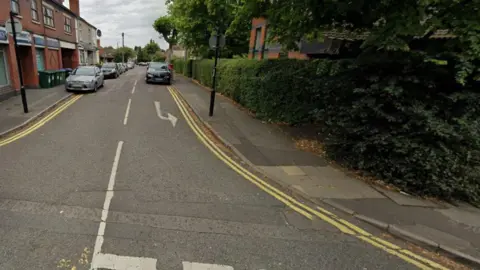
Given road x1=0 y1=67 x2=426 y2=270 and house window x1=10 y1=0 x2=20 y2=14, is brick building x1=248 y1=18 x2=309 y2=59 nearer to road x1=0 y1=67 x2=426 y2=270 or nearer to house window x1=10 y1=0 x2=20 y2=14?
road x1=0 y1=67 x2=426 y2=270

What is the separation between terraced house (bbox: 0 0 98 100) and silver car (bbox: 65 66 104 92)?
219 centimetres

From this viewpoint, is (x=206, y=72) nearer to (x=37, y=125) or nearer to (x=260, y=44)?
(x=260, y=44)

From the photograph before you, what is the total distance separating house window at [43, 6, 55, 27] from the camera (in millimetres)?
18394

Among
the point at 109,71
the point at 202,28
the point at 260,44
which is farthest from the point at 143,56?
the point at 260,44

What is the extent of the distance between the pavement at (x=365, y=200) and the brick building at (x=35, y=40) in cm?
1186

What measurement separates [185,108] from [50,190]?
858 cm

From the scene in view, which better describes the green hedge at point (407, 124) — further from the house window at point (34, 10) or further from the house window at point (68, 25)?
the house window at point (68, 25)

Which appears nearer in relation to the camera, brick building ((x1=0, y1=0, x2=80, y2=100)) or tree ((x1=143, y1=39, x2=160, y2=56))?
brick building ((x1=0, y1=0, x2=80, y2=100))

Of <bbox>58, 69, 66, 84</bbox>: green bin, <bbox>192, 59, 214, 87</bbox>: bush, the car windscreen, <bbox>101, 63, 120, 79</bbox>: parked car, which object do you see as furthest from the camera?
<bbox>101, 63, 120, 79</bbox>: parked car

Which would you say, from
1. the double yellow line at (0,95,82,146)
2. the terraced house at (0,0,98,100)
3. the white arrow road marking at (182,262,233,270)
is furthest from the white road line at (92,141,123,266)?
the terraced house at (0,0,98,100)

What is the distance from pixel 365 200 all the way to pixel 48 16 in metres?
23.0

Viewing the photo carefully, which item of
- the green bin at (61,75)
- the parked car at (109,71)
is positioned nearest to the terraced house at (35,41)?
the green bin at (61,75)

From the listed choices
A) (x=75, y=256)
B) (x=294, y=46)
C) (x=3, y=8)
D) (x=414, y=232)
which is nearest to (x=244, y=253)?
(x=75, y=256)

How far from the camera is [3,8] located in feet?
39.4
